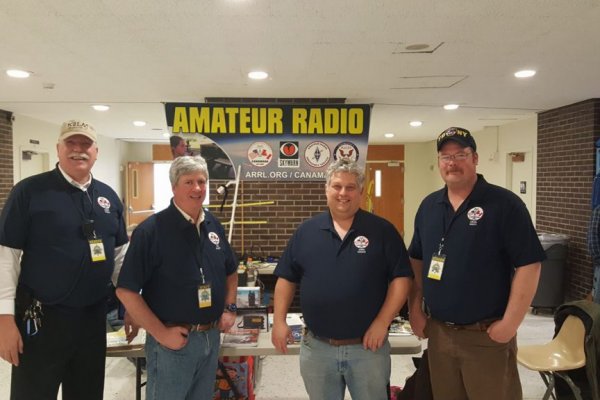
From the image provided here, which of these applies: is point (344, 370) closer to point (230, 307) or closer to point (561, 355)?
point (230, 307)

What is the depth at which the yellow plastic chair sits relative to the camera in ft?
8.21

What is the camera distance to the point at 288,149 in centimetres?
510

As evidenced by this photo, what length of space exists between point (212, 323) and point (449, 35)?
2.24 meters

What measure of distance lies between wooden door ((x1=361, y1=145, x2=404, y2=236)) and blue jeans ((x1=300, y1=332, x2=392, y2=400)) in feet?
29.4

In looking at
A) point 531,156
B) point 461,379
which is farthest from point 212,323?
point 531,156

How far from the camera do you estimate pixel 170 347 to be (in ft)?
6.20

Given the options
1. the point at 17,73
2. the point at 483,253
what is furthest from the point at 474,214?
the point at 17,73

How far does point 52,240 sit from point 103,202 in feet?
0.98

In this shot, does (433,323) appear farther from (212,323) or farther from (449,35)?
(449,35)

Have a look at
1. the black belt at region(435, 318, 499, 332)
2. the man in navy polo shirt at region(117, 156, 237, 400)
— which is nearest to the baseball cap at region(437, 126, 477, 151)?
the black belt at region(435, 318, 499, 332)

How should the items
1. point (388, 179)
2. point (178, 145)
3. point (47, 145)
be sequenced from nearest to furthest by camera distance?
1. point (178, 145)
2. point (47, 145)
3. point (388, 179)

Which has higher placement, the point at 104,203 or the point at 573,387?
the point at 104,203

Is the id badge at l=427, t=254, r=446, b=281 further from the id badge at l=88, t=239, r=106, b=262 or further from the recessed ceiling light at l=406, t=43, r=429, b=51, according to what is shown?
the recessed ceiling light at l=406, t=43, r=429, b=51

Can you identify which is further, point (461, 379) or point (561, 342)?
point (561, 342)
